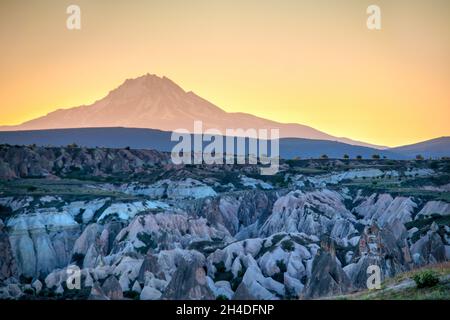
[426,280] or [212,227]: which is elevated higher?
[426,280]

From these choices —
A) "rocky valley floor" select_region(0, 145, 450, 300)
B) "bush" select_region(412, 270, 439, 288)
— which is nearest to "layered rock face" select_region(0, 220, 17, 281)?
"rocky valley floor" select_region(0, 145, 450, 300)

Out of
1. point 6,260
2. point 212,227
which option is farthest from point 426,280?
point 212,227

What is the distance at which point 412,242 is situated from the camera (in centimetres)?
6425

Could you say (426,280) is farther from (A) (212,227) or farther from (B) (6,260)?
(A) (212,227)

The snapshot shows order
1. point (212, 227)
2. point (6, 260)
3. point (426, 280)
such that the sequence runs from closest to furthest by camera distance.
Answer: point (426, 280)
point (6, 260)
point (212, 227)

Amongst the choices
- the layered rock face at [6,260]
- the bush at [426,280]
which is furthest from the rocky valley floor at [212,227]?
the bush at [426,280]

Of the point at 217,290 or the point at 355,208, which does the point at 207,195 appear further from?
the point at 217,290

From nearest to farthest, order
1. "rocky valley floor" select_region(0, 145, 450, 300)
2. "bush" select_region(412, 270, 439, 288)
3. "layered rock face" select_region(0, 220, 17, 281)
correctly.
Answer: "bush" select_region(412, 270, 439, 288) < "rocky valley floor" select_region(0, 145, 450, 300) < "layered rock face" select_region(0, 220, 17, 281)

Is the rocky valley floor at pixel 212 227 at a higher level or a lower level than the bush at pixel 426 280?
lower

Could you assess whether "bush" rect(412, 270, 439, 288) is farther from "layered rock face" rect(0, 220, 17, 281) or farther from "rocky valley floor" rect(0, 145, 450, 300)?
"layered rock face" rect(0, 220, 17, 281)

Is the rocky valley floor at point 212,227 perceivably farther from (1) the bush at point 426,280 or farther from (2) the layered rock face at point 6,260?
(1) the bush at point 426,280

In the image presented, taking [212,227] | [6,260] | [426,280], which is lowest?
[6,260]

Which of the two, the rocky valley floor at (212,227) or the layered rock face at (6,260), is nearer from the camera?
the rocky valley floor at (212,227)
